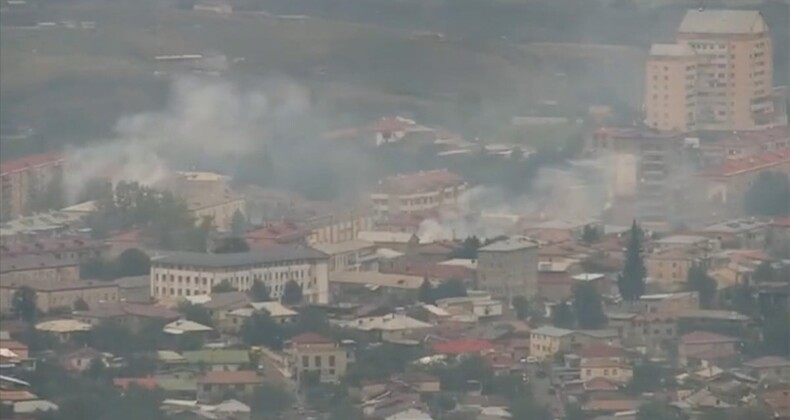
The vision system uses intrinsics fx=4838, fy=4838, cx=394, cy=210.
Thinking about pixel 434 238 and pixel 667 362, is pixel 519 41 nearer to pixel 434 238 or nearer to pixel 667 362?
pixel 434 238

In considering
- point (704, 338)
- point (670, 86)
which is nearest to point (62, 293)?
point (704, 338)

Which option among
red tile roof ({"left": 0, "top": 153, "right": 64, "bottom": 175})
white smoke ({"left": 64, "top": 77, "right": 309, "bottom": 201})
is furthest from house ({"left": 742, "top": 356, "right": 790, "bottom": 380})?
red tile roof ({"left": 0, "top": 153, "right": 64, "bottom": 175})

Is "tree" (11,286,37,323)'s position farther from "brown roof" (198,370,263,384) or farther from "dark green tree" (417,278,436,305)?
"dark green tree" (417,278,436,305)

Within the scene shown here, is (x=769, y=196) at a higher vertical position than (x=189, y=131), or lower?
lower

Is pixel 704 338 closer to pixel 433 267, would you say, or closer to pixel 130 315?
pixel 433 267

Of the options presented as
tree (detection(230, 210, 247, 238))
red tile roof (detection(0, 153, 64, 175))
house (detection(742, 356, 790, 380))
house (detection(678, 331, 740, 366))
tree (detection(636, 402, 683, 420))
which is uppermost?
red tile roof (detection(0, 153, 64, 175))

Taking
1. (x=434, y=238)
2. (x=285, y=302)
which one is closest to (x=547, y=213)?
(x=434, y=238)

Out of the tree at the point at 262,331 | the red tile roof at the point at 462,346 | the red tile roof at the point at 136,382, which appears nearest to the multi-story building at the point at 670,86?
the red tile roof at the point at 462,346
